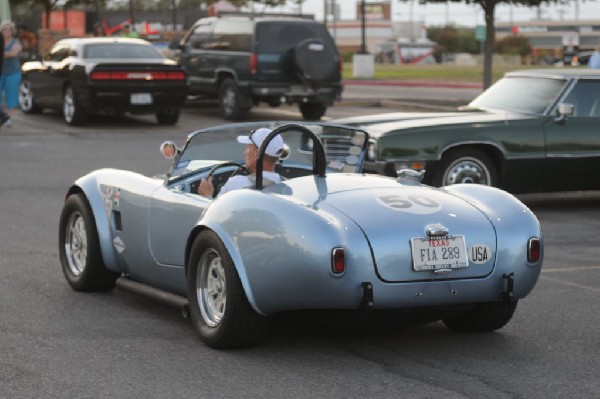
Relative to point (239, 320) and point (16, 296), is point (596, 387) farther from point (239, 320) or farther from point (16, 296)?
point (16, 296)

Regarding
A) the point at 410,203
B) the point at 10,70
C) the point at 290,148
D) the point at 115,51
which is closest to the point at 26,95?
the point at 10,70

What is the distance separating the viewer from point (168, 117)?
2391 cm

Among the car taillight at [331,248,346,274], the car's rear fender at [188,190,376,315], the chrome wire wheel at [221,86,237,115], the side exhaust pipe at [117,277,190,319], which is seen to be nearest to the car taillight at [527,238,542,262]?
the car's rear fender at [188,190,376,315]

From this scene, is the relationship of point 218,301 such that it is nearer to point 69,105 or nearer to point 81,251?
point 81,251

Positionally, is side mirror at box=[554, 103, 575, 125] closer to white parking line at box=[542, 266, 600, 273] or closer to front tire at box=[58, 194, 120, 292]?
white parking line at box=[542, 266, 600, 273]

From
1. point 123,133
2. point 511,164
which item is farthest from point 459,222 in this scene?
point 123,133

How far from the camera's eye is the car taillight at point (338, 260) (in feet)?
20.6

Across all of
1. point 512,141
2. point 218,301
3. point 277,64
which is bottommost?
point 218,301

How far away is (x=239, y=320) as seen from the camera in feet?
21.7

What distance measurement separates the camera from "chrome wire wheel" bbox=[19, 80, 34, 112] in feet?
82.6

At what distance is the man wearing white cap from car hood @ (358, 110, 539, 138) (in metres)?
5.27

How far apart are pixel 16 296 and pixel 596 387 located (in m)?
3.88

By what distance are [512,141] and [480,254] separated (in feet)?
22.3

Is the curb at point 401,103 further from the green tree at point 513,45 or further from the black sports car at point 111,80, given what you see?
the green tree at point 513,45
